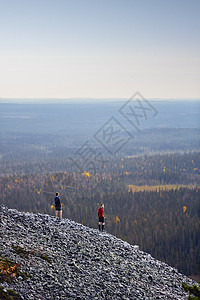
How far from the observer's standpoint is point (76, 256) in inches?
1203

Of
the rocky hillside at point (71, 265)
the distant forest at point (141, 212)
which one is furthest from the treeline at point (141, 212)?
the rocky hillside at point (71, 265)

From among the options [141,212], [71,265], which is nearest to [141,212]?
[141,212]

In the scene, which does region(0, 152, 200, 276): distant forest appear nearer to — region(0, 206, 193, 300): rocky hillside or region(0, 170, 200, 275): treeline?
region(0, 170, 200, 275): treeline

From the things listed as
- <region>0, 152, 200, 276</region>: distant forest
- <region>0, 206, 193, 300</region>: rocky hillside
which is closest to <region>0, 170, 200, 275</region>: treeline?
<region>0, 152, 200, 276</region>: distant forest

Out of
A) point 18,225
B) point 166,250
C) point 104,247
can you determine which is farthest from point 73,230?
point 166,250

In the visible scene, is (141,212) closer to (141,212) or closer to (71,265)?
(141,212)

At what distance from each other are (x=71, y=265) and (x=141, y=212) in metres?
113

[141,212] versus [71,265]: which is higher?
[71,265]

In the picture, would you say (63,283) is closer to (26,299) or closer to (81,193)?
(26,299)

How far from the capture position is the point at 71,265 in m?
28.7

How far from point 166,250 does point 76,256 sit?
257 ft

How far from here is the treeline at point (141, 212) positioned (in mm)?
103875

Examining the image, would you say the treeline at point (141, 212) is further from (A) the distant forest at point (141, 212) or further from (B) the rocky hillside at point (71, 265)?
(B) the rocky hillside at point (71, 265)

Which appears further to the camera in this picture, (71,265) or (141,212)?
(141,212)
